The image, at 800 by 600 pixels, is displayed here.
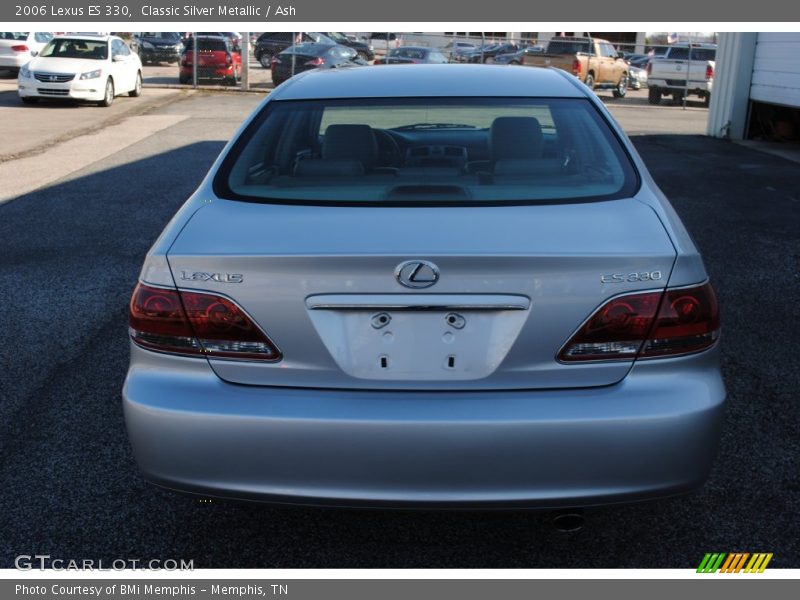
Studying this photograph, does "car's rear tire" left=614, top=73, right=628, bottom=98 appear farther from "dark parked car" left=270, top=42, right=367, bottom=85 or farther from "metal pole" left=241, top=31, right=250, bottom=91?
"metal pole" left=241, top=31, right=250, bottom=91

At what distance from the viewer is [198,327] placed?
2.78m

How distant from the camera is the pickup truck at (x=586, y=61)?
98.6 ft

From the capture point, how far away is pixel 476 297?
2611 mm

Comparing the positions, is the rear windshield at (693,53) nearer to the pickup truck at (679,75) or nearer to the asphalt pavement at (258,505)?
the pickup truck at (679,75)

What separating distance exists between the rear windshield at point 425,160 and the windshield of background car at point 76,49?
18.9 m

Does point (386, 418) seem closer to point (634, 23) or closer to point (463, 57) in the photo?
point (634, 23)

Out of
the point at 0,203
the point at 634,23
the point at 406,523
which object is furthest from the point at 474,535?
the point at 634,23

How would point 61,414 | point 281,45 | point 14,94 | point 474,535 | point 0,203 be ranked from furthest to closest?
point 281,45
point 14,94
point 0,203
point 61,414
point 474,535

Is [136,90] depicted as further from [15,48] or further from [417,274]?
[417,274]

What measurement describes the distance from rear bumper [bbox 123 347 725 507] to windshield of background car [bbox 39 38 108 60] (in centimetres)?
2028

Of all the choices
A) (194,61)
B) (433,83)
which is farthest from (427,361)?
(194,61)

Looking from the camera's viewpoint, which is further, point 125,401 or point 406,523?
point 406,523

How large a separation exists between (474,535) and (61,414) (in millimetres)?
2127
